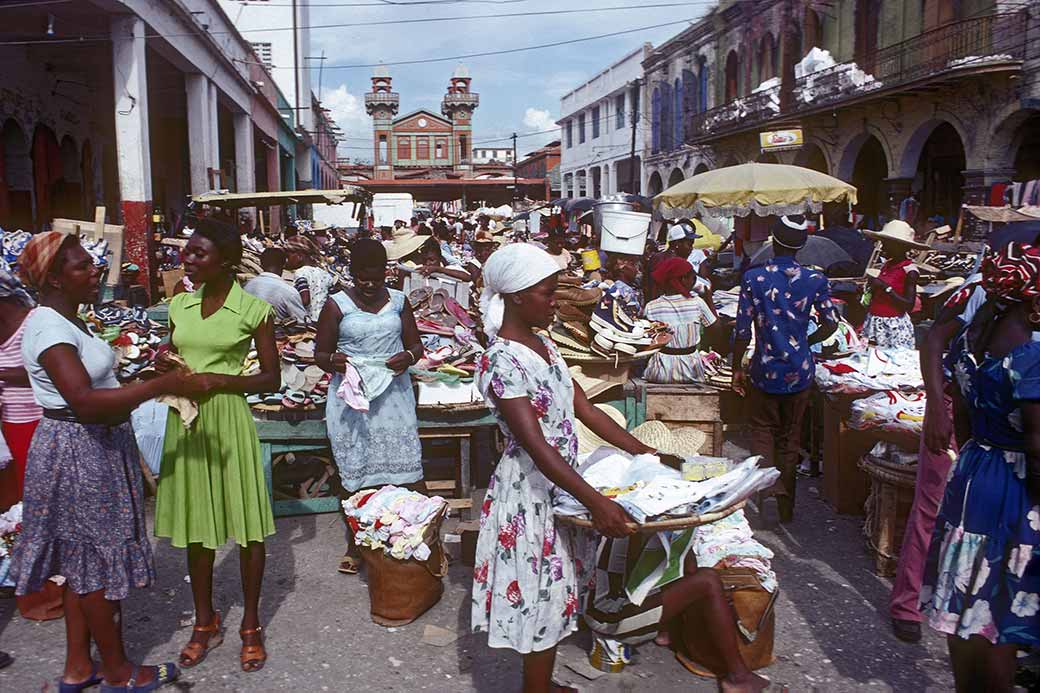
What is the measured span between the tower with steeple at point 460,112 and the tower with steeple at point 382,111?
6.80m

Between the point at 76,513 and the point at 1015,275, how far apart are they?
11.9 feet

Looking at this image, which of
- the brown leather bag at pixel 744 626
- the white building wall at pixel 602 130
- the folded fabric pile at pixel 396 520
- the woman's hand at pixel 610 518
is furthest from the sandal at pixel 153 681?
the white building wall at pixel 602 130

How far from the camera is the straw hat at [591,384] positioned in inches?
240

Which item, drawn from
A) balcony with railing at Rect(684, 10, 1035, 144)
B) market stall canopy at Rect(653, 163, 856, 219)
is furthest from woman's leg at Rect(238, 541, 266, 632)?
balcony with railing at Rect(684, 10, 1035, 144)

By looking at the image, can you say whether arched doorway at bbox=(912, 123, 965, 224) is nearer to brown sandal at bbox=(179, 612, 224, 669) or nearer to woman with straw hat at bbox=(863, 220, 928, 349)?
woman with straw hat at bbox=(863, 220, 928, 349)

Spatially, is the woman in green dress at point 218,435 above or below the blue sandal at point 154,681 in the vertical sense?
above

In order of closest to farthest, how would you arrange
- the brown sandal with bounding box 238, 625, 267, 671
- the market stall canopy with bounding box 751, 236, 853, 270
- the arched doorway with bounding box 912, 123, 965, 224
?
the brown sandal with bounding box 238, 625, 267, 671
the market stall canopy with bounding box 751, 236, 853, 270
the arched doorway with bounding box 912, 123, 965, 224

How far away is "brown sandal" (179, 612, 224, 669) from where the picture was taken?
376 cm

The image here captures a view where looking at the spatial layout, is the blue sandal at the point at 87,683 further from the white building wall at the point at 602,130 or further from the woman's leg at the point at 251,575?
the white building wall at the point at 602,130

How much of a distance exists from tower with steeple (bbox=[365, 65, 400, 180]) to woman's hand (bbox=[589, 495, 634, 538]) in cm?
10018

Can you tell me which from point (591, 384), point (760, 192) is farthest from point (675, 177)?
point (591, 384)

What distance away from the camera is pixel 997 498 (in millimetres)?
2771

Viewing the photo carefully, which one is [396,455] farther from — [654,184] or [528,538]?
[654,184]

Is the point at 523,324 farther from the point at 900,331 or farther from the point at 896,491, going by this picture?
the point at 900,331
